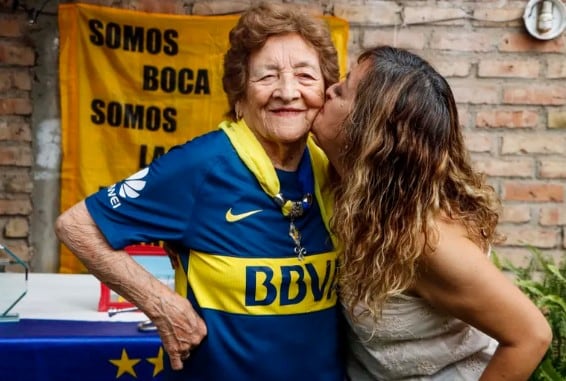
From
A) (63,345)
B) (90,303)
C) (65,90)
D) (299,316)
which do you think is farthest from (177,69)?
(299,316)

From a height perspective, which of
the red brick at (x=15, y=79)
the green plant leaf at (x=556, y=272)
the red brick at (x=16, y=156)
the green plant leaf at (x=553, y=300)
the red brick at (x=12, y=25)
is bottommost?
the green plant leaf at (x=553, y=300)

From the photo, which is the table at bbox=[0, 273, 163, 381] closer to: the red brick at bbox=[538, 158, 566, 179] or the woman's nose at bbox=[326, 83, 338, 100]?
the woman's nose at bbox=[326, 83, 338, 100]

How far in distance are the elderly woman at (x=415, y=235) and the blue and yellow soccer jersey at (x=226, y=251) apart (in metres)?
0.14

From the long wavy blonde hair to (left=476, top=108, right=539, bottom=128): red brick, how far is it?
77.5 inches

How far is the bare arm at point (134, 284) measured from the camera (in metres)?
1.64

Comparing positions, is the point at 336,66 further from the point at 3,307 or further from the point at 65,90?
the point at 65,90

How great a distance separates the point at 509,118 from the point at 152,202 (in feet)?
7.72

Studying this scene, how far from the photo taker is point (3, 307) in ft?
7.64

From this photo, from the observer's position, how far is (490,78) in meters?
3.48

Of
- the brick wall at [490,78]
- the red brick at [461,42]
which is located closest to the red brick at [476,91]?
the brick wall at [490,78]

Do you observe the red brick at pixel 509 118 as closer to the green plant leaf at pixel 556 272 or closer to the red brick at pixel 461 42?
the red brick at pixel 461 42

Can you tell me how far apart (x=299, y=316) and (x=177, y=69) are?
82.3 inches

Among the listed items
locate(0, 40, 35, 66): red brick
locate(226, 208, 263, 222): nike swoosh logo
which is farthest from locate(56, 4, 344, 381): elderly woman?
locate(0, 40, 35, 66): red brick

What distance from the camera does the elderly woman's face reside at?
1737 mm
